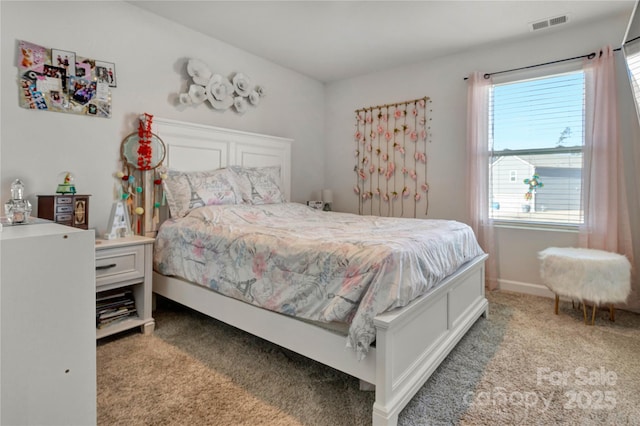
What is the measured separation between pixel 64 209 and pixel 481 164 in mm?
3504

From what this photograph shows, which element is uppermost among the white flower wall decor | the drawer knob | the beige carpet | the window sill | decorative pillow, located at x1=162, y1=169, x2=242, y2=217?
the white flower wall decor

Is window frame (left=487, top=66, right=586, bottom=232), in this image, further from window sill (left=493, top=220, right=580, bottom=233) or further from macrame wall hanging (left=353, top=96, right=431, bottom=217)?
macrame wall hanging (left=353, top=96, right=431, bottom=217)

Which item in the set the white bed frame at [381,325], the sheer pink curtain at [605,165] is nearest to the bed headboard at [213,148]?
the white bed frame at [381,325]

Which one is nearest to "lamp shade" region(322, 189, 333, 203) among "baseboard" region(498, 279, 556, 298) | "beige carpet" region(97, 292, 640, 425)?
"baseboard" region(498, 279, 556, 298)

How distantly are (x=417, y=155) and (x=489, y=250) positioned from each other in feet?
4.19

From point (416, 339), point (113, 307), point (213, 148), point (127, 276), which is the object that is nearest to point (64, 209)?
point (127, 276)

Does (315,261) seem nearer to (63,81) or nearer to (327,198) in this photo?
(63,81)

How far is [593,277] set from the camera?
2.39 meters

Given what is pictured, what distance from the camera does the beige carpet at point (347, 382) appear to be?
4.92 feet

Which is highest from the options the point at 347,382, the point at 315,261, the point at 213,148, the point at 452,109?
the point at 452,109

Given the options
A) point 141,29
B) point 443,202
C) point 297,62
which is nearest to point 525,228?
point 443,202

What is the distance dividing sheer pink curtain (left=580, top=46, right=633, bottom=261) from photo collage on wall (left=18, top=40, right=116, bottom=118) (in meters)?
3.89

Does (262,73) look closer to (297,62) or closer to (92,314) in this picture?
(297,62)

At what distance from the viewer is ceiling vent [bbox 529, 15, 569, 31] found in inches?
111
